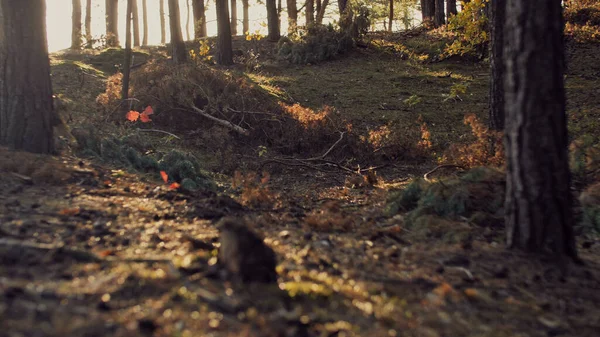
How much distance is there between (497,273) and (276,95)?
10205 millimetres

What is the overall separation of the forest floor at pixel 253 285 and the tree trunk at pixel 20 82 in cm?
46

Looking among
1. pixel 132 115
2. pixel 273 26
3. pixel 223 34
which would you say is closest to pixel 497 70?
pixel 132 115

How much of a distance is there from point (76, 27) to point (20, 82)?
64.0 ft

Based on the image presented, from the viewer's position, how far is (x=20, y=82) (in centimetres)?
687

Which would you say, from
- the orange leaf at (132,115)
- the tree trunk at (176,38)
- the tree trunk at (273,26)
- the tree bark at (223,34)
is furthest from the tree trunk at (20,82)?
the tree trunk at (273,26)

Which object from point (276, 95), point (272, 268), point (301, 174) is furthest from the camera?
point (276, 95)

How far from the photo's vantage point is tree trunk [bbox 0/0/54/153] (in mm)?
6855

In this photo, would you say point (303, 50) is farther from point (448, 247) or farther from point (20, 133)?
point (448, 247)

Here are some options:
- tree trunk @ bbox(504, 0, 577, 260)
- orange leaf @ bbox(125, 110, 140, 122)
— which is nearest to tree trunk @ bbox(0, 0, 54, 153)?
orange leaf @ bbox(125, 110, 140, 122)

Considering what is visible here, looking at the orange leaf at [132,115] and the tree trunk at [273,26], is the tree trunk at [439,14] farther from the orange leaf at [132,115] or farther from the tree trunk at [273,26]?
the orange leaf at [132,115]

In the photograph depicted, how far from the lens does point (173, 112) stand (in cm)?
1158

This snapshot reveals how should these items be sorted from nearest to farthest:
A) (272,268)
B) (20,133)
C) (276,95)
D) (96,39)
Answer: (272,268)
(20,133)
(276,95)
(96,39)

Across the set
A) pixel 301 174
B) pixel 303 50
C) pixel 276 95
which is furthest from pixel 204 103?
pixel 303 50

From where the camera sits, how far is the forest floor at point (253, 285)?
2742 mm
